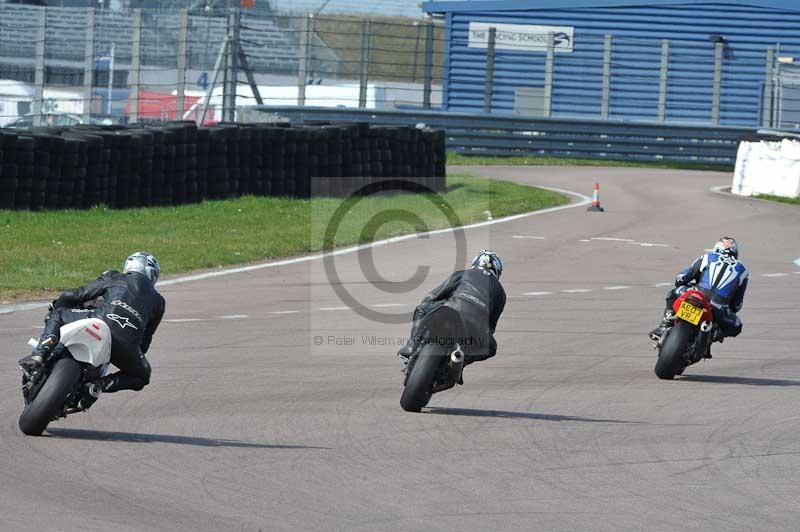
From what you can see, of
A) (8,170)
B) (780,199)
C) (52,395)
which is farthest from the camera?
(780,199)

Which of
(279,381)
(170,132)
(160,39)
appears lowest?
(279,381)

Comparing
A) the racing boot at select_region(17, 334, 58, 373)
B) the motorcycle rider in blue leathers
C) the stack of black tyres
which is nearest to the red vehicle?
the motorcycle rider in blue leathers

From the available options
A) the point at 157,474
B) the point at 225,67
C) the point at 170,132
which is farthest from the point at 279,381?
the point at 225,67

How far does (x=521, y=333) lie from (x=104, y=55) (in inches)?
608

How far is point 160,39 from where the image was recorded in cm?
2683

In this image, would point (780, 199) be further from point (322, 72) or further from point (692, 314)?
point (692, 314)

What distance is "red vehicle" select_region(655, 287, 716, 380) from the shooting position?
1048 cm

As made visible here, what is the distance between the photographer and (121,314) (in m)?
7.71

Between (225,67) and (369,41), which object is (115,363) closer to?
(225,67)

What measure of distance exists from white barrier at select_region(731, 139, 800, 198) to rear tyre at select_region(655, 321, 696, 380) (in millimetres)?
16772

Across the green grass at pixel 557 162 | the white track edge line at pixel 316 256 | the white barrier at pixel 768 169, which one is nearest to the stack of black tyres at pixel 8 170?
the white track edge line at pixel 316 256

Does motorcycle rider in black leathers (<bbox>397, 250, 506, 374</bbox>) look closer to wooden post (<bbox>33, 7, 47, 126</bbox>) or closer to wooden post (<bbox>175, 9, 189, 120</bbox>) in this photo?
wooden post (<bbox>33, 7, 47, 126</bbox>)

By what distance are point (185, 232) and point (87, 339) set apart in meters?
11.0

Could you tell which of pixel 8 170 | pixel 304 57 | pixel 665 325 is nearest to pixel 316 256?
pixel 8 170
